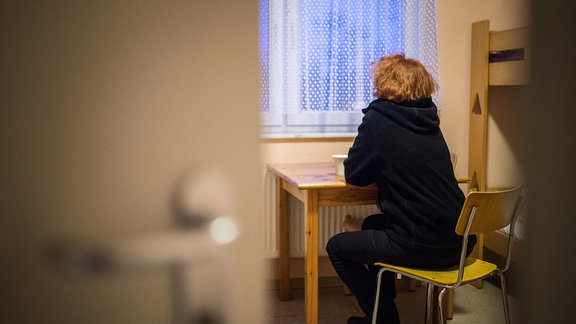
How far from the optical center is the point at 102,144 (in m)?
0.37

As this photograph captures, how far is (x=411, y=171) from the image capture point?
2025 millimetres

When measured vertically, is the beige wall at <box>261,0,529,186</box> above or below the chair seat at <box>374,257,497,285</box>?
above

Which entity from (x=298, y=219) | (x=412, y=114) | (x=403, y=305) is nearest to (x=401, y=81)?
(x=412, y=114)

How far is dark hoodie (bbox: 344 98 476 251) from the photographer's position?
202cm

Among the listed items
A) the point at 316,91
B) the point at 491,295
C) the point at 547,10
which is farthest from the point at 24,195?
the point at 491,295

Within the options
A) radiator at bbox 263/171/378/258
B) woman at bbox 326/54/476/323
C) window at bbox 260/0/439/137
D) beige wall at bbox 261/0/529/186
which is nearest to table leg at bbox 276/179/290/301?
radiator at bbox 263/171/378/258

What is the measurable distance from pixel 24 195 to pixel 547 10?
489mm

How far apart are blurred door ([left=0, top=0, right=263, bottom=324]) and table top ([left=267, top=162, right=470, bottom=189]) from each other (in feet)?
5.95

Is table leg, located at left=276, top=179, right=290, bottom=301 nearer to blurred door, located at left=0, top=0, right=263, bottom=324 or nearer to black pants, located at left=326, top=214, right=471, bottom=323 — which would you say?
black pants, located at left=326, top=214, right=471, bottom=323

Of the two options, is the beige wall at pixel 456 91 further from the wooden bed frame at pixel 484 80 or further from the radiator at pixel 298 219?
the radiator at pixel 298 219

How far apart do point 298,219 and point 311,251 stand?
0.65 m

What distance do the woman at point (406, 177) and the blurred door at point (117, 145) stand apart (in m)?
1.69

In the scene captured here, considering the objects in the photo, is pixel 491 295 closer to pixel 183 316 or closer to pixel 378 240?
pixel 378 240

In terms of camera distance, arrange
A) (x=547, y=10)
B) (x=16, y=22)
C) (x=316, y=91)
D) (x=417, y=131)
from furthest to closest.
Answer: (x=316, y=91)
(x=417, y=131)
(x=547, y=10)
(x=16, y=22)
